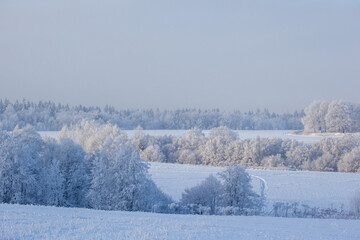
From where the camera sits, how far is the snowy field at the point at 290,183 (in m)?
38.5

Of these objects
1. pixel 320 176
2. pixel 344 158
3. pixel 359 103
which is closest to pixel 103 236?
pixel 320 176

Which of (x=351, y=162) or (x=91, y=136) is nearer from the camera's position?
(x=351, y=162)

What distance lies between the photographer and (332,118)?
89438 millimetres

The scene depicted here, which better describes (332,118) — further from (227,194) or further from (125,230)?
(125,230)

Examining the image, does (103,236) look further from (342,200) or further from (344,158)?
(344,158)

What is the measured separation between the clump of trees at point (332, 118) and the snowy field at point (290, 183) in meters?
39.1

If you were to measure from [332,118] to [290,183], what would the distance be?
48337 mm

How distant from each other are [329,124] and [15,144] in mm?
73138

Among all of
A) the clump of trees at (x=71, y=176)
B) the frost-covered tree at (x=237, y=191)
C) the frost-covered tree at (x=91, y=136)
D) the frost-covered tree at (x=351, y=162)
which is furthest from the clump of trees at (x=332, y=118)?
the clump of trees at (x=71, y=176)

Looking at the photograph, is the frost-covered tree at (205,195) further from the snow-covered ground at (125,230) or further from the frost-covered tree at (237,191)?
the snow-covered ground at (125,230)

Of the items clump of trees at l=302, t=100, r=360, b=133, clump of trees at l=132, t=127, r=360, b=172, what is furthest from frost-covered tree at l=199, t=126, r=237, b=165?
clump of trees at l=302, t=100, r=360, b=133

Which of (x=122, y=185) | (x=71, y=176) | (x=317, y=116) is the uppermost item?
(x=317, y=116)

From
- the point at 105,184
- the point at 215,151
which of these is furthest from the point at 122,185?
the point at 215,151

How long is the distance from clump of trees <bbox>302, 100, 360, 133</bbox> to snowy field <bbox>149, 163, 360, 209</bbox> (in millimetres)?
39127
